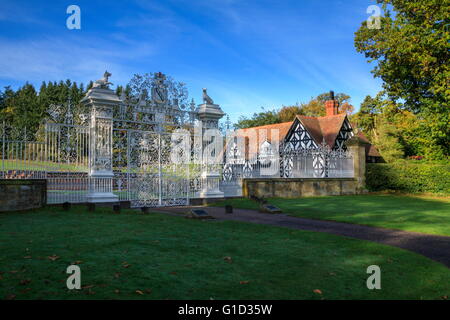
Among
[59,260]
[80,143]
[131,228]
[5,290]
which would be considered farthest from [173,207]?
[5,290]

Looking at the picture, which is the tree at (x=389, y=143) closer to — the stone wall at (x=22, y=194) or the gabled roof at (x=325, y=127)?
the gabled roof at (x=325, y=127)

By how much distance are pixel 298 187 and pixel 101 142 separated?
10384mm

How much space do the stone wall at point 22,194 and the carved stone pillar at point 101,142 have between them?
1407 millimetres

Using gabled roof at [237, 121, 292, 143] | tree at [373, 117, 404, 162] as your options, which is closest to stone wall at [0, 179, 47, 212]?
gabled roof at [237, 121, 292, 143]

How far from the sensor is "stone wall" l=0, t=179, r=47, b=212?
409 inches

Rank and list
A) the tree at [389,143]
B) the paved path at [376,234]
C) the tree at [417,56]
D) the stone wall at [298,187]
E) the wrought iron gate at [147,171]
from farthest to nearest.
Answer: the tree at [389,143] < the tree at [417,56] < the stone wall at [298,187] < the wrought iron gate at [147,171] < the paved path at [376,234]

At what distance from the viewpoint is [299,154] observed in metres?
19.4

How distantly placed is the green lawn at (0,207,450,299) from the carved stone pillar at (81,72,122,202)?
3885 millimetres

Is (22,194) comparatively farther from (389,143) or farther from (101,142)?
(389,143)


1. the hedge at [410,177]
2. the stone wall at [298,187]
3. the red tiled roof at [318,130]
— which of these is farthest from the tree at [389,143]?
the stone wall at [298,187]

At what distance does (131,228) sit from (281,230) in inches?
132

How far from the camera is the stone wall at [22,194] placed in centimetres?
1040
